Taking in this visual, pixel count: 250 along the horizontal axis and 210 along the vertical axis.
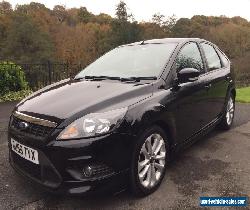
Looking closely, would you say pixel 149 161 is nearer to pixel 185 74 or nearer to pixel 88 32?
pixel 185 74

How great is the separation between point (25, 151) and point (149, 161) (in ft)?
4.15

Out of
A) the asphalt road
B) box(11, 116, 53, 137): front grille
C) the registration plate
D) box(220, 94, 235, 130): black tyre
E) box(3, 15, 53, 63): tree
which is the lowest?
the asphalt road

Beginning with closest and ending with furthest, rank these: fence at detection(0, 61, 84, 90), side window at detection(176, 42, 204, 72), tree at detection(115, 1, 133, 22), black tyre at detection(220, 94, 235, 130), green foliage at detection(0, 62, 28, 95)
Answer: side window at detection(176, 42, 204, 72) < black tyre at detection(220, 94, 235, 130) < green foliage at detection(0, 62, 28, 95) < fence at detection(0, 61, 84, 90) < tree at detection(115, 1, 133, 22)

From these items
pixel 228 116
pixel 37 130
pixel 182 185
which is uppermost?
pixel 37 130

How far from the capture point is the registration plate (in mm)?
3176

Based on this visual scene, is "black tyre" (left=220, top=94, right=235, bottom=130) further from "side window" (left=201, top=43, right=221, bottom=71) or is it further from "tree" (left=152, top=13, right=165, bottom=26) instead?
"tree" (left=152, top=13, right=165, bottom=26)

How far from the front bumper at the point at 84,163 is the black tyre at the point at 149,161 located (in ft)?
0.48

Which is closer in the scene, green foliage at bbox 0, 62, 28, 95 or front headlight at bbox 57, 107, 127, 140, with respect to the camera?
front headlight at bbox 57, 107, 127, 140

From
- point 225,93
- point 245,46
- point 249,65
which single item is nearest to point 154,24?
point 245,46

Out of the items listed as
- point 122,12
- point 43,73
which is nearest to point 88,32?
point 122,12

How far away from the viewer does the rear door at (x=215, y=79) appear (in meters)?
4.91

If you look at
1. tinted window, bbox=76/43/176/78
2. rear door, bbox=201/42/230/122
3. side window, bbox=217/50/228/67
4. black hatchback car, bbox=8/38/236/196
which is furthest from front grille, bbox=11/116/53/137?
side window, bbox=217/50/228/67

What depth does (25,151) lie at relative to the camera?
3.29 m

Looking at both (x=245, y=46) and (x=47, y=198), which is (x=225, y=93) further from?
(x=245, y=46)
